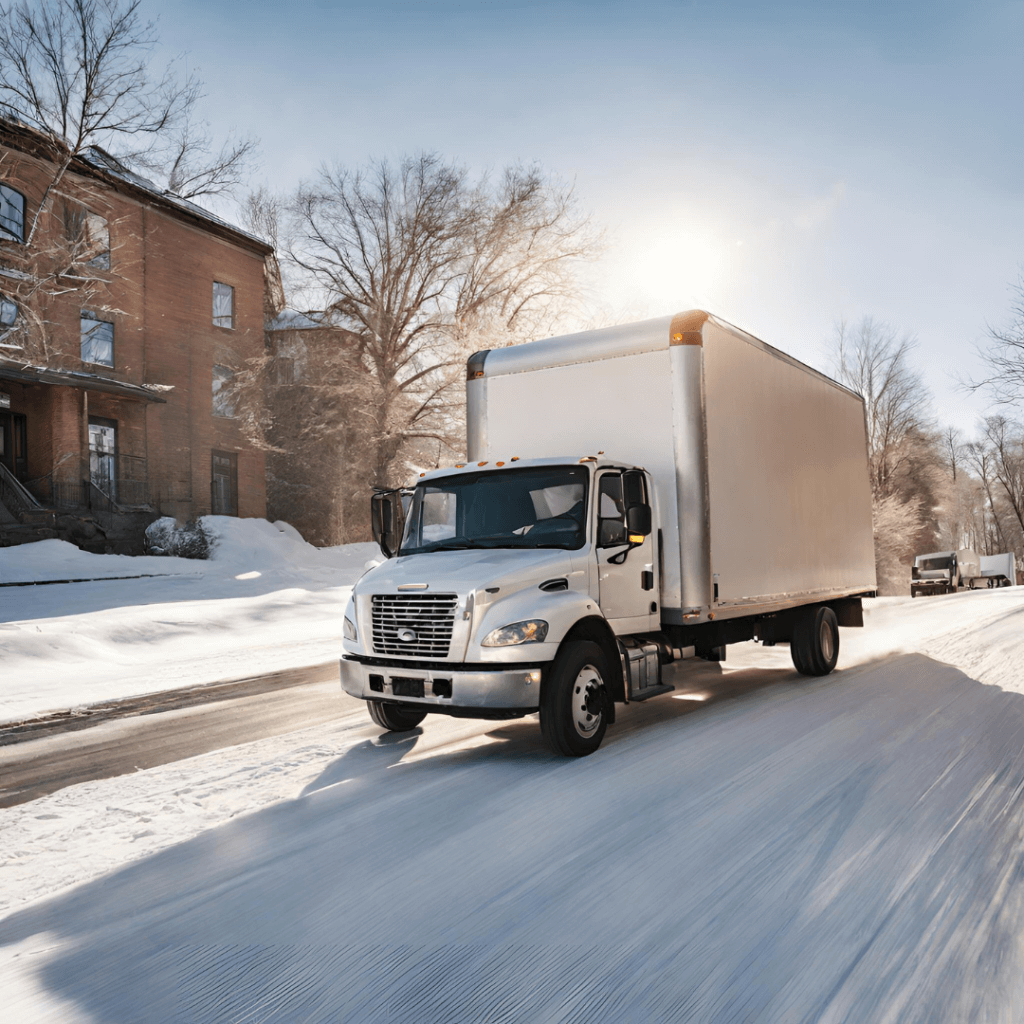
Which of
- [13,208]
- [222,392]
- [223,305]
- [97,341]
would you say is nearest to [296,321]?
[223,305]

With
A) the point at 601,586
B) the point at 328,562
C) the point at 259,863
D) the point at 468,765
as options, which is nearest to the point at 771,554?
the point at 601,586

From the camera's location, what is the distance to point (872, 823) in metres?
4.61

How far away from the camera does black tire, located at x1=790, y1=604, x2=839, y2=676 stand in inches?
393

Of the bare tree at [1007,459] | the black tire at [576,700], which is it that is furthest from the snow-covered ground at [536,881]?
the bare tree at [1007,459]

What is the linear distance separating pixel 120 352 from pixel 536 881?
32848mm

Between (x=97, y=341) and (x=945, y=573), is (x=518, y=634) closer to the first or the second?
(x=97, y=341)

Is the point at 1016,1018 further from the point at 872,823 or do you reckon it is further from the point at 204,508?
the point at 204,508

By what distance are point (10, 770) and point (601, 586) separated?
187 inches

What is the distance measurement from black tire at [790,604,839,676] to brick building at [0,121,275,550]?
800 inches

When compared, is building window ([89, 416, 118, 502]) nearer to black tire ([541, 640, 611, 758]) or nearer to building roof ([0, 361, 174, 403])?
building roof ([0, 361, 174, 403])

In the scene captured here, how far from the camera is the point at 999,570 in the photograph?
150ft

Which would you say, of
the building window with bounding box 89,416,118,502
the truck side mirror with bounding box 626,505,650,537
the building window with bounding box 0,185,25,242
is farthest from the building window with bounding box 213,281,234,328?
the truck side mirror with bounding box 626,505,650,537

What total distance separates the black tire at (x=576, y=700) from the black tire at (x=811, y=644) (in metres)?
4.36

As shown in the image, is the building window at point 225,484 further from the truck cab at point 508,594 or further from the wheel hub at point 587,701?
the wheel hub at point 587,701
